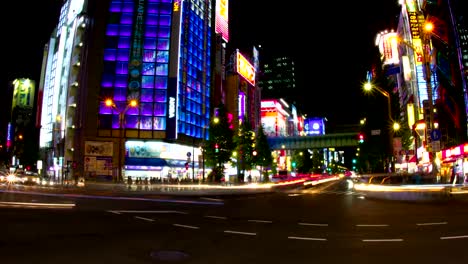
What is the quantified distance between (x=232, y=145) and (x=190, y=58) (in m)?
30.9

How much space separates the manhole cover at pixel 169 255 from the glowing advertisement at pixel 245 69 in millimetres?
103154

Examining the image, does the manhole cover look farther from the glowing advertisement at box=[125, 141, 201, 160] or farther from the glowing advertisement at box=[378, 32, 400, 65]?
the glowing advertisement at box=[378, 32, 400, 65]

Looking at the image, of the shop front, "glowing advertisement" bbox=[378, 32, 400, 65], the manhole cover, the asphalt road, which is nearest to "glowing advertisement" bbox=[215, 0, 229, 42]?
"glowing advertisement" bbox=[378, 32, 400, 65]

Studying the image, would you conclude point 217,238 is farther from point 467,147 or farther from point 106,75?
point 106,75

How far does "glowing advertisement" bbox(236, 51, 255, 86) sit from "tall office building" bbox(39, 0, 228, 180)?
74.7 ft

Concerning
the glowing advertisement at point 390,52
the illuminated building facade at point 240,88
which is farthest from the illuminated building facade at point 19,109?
the glowing advertisement at point 390,52

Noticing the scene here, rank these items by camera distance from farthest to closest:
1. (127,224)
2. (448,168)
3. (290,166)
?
1. (290,166)
2. (448,168)
3. (127,224)

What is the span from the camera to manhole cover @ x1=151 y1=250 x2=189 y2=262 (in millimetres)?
8312

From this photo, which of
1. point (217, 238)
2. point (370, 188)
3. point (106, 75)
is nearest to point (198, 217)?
point (217, 238)

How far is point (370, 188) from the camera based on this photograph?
3081 centimetres

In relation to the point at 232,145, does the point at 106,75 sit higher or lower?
higher

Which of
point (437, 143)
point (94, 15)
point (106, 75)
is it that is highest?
point (94, 15)

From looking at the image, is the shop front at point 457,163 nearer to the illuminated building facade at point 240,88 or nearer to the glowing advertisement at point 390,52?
the glowing advertisement at point 390,52

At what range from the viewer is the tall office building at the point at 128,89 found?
252 feet
